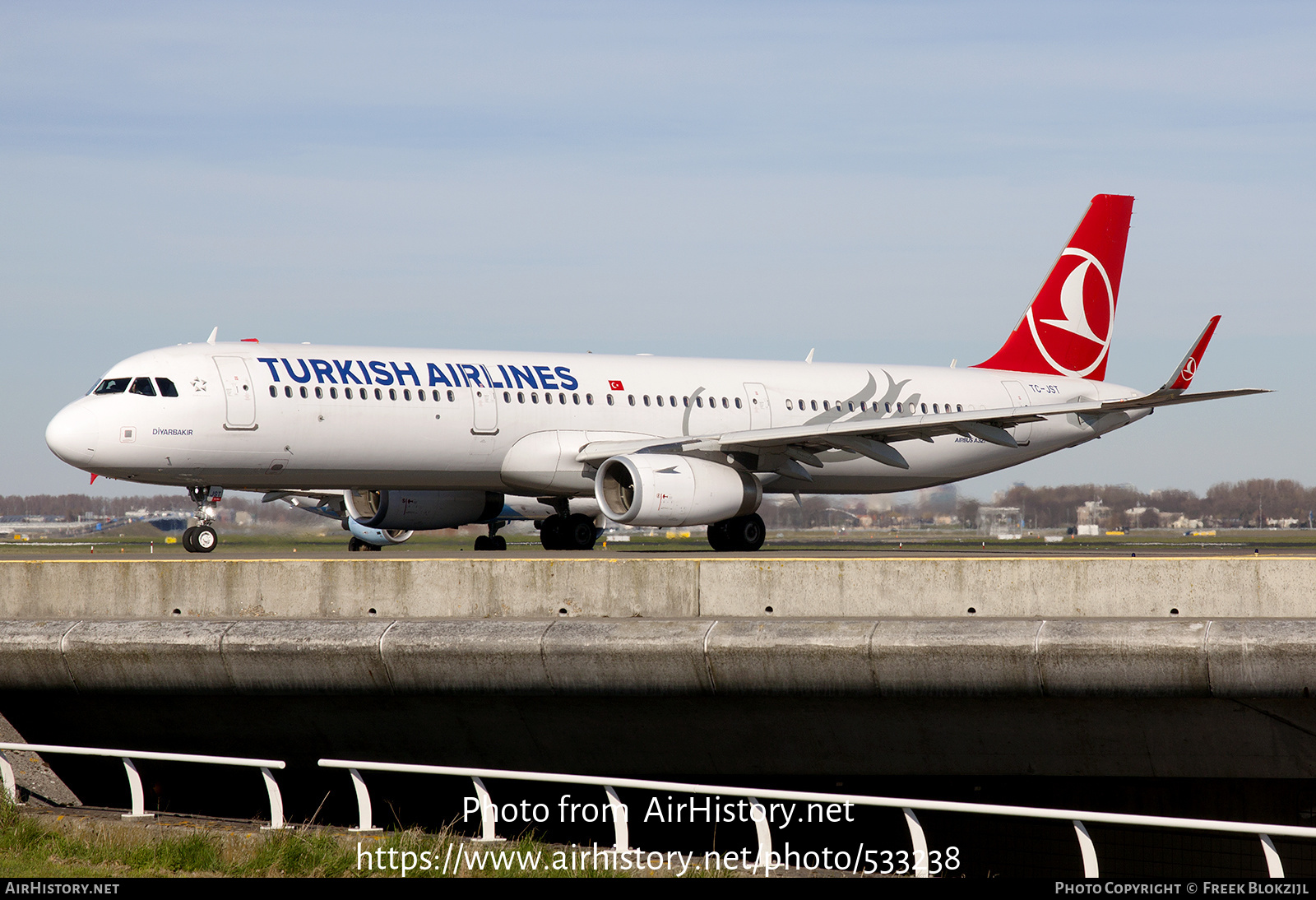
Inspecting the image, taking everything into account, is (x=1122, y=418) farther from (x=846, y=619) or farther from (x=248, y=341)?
(x=846, y=619)

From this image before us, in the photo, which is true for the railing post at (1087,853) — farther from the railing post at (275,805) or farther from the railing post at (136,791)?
the railing post at (136,791)

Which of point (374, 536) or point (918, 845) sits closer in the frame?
point (918, 845)

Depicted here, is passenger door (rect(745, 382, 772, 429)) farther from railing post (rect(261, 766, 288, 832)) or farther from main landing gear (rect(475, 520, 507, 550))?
railing post (rect(261, 766, 288, 832))

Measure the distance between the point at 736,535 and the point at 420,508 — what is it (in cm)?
640

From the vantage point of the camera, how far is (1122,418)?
31.5 meters

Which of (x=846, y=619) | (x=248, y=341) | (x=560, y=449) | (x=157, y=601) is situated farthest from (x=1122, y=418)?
(x=157, y=601)

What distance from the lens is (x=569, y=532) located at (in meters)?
27.9

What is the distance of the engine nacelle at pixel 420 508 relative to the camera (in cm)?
2766

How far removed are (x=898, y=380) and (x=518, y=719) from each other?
1962 cm

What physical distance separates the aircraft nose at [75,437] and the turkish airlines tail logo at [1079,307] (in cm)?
2079

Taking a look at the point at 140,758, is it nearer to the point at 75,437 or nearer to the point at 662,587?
the point at 662,587

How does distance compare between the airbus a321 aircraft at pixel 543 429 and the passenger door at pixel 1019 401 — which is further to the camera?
the passenger door at pixel 1019 401

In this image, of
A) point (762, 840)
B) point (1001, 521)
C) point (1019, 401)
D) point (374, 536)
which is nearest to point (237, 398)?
point (762, 840)

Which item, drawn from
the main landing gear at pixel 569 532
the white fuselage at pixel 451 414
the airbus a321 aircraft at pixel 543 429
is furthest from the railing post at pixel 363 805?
the main landing gear at pixel 569 532
